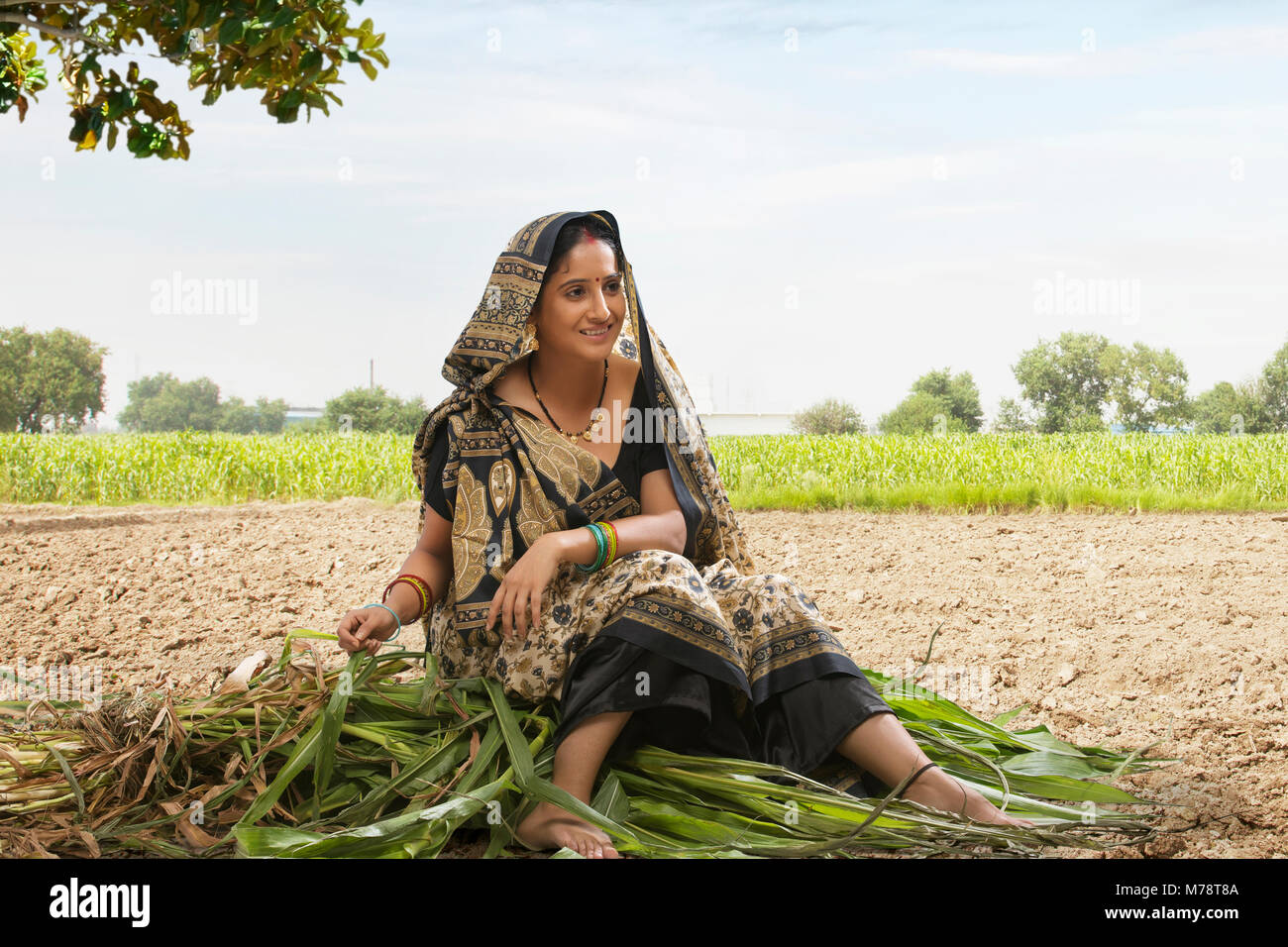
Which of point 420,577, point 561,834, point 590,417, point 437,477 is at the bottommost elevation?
point 561,834

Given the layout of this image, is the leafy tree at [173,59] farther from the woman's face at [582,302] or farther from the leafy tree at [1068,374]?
the leafy tree at [1068,374]

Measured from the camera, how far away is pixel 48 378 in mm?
50906

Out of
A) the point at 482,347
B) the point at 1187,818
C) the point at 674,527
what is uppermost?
the point at 482,347

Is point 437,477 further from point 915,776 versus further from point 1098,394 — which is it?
point 1098,394

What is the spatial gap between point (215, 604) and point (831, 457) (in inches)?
287

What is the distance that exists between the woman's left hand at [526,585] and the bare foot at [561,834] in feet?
1.36

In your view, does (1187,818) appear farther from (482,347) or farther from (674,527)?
(482,347)

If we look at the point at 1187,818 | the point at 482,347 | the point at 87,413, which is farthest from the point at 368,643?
the point at 87,413

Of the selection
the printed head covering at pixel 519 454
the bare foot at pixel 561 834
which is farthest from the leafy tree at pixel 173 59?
the bare foot at pixel 561 834

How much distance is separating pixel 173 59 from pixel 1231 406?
183ft

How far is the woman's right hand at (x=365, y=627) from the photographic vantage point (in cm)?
232

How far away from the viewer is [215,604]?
4.98m

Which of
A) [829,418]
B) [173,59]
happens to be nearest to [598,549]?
[173,59]
